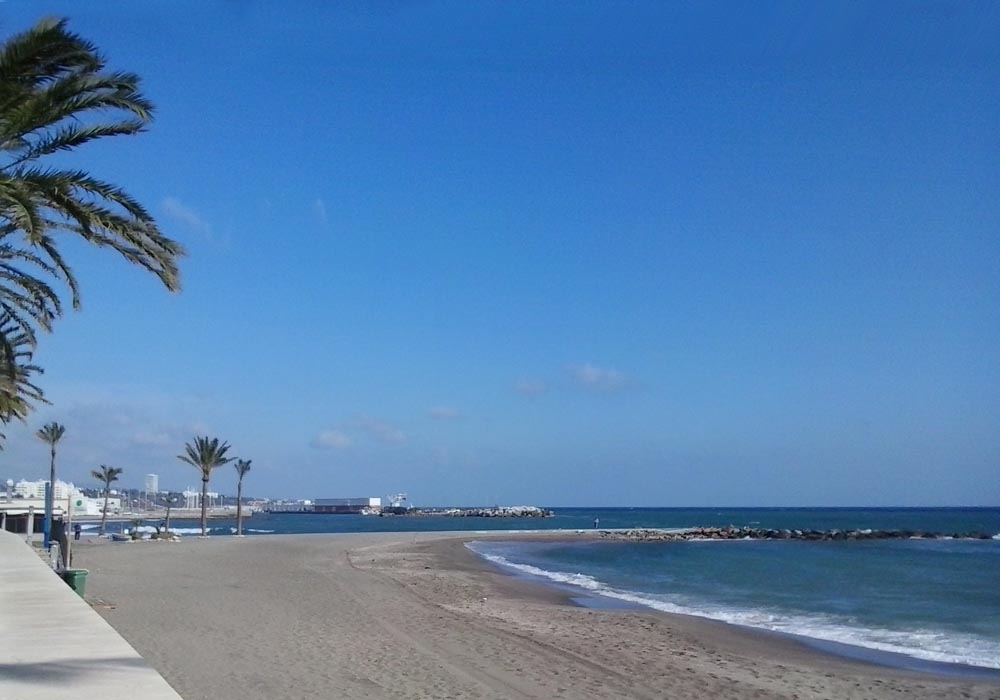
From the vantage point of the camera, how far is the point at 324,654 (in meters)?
13.9

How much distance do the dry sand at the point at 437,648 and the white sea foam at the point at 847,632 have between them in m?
1.66

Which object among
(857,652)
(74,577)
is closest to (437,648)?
(74,577)

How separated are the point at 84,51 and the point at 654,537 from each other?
7646 cm

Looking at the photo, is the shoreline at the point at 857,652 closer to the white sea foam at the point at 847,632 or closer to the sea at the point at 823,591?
the sea at the point at 823,591

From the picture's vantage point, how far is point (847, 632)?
21.2m

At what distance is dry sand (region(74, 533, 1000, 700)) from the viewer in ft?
39.7

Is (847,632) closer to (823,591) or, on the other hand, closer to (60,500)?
(823,591)

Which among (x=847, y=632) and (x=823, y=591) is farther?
(x=823, y=591)

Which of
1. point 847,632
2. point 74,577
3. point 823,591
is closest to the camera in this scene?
point 74,577

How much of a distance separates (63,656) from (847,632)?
1812 centimetres

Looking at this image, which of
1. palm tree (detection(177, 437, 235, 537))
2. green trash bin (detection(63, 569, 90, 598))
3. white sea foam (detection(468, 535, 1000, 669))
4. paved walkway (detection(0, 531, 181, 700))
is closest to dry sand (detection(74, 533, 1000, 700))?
green trash bin (detection(63, 569, 90, 598))

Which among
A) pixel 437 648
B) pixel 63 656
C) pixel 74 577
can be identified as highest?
pixel 63 656

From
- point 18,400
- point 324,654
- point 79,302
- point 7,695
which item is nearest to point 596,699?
point 324,654

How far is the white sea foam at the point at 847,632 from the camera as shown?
18281mm
